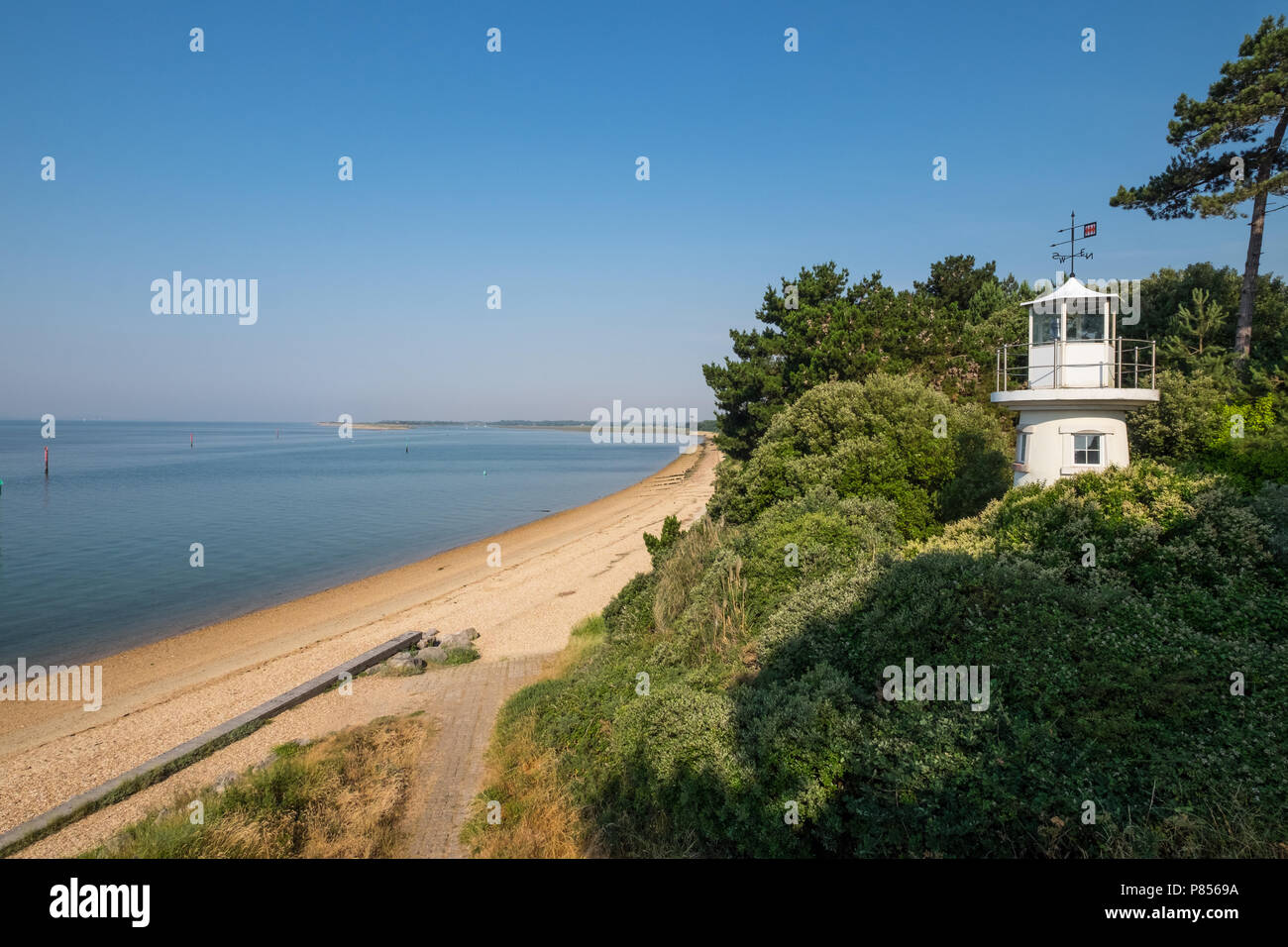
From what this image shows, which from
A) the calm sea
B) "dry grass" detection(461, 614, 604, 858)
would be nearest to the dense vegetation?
"dry grass" detection(461, 614, 604, 858)

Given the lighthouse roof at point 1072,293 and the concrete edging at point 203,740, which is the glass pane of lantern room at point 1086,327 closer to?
the lighthouse roof at point 1072,293

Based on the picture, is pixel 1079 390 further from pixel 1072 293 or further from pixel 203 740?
pixel 203 740

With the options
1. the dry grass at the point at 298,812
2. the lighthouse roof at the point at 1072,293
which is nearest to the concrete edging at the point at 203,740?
the dry grass at the point at 298,812

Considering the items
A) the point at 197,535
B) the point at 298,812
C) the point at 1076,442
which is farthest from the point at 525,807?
the point at 197,535

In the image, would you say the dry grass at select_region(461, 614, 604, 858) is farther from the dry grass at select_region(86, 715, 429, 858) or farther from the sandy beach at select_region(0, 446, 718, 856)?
the dry grass at select_region(86, 715, 429, 858)
